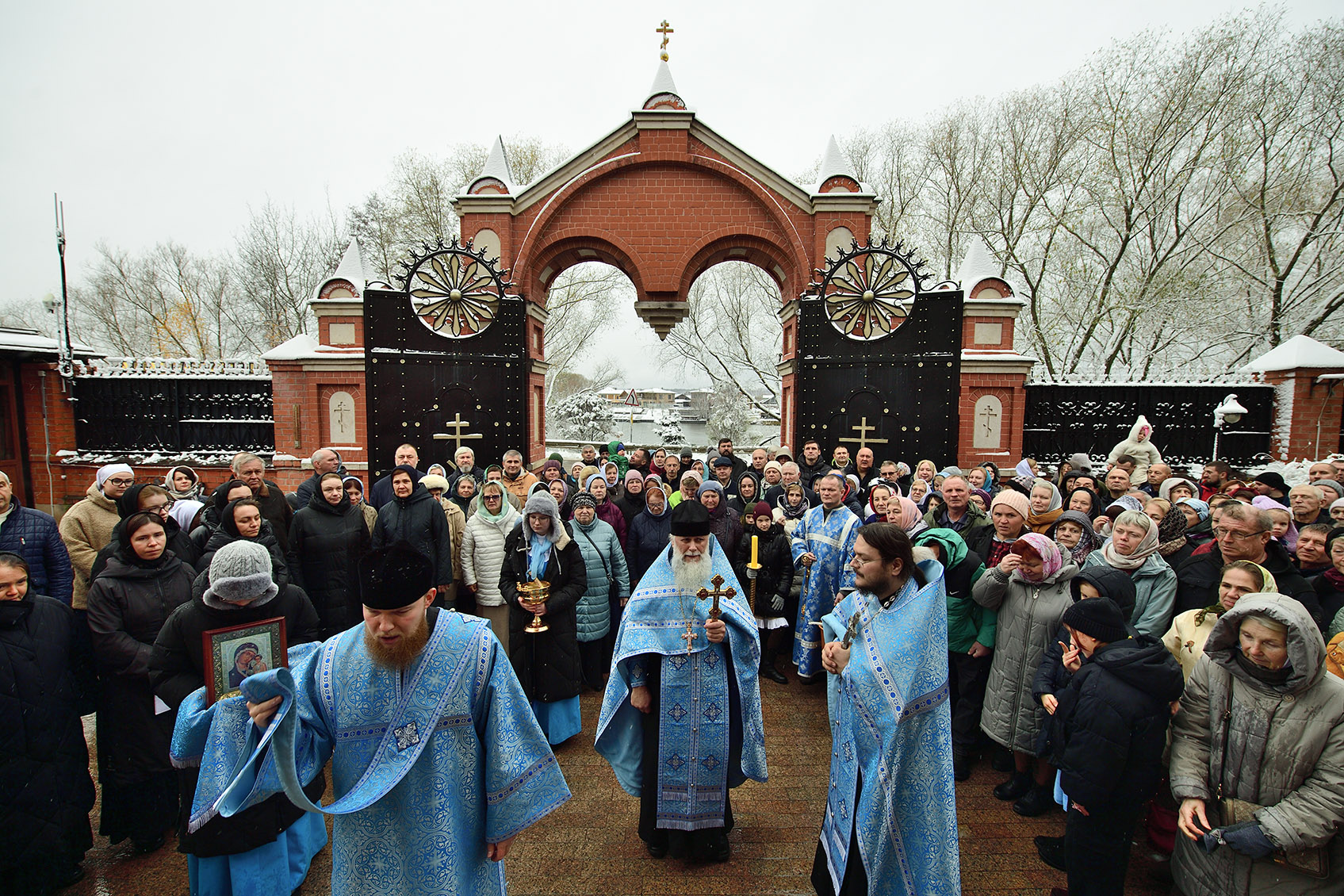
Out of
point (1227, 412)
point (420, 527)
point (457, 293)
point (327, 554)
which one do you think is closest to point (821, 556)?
point (420, 527)

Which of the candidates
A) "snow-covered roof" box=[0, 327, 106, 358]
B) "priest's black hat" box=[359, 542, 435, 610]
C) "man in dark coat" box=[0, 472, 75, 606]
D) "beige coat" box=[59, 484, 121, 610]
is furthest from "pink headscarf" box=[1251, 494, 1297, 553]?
"snow-covered roof" box=[0, 327, 106, 358]

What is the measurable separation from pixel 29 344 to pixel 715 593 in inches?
551

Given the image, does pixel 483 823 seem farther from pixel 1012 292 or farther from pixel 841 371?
pixel 1012 292

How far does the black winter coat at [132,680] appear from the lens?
324cm

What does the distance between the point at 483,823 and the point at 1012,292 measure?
1156 centimetres

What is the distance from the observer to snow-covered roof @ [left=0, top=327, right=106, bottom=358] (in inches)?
418

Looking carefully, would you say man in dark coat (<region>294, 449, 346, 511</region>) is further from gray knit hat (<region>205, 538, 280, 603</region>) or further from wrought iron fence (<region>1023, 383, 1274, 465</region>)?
wrought iron fence (<region>1023, 383, 1274, 465</region>)

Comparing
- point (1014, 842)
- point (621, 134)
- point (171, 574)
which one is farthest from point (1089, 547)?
point (621, 134)

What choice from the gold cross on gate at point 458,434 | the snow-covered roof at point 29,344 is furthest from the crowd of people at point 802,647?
the snow-covered roof at point 29,344

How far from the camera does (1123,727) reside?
2646 mm

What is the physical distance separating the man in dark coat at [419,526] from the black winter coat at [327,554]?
0.27m

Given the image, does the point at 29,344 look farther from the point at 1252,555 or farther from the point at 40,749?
the point at 1252,555

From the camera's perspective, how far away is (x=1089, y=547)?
4.43 m

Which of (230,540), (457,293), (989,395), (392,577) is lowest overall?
(230,540)
